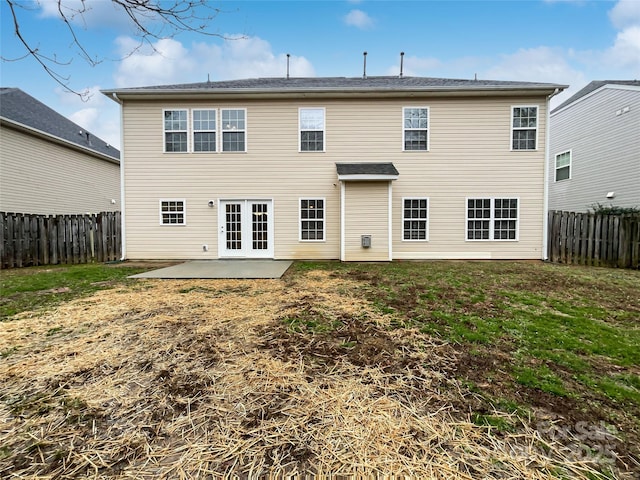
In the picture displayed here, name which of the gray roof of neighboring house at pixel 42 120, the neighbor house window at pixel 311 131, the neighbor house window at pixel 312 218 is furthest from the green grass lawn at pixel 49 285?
the gray roof of neighboring house at pixel 42 120

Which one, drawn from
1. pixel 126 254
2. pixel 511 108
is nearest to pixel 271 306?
pixel 126 254

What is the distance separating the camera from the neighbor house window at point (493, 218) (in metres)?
10.2

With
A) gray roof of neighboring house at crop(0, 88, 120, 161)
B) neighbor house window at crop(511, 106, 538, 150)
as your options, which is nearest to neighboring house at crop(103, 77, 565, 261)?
neighbor house window at crop(511, 106, 538, 150)

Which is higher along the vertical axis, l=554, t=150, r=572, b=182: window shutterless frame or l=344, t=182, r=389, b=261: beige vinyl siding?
l=554, t=150, r=572, b=182: window shutterless frame

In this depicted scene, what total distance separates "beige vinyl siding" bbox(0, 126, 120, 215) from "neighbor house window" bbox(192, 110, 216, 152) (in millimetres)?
7360

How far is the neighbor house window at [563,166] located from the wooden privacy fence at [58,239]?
19.5m

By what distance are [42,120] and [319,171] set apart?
13294mm

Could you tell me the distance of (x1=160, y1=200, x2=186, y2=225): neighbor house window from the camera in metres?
10.4

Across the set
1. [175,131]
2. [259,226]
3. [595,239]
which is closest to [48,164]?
[175,131]

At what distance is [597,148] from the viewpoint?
12.5m

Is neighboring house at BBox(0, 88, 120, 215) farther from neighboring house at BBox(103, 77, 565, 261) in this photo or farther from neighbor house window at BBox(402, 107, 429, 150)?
neighbor house window at BBox(402, 107, 429, 150)

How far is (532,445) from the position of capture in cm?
179

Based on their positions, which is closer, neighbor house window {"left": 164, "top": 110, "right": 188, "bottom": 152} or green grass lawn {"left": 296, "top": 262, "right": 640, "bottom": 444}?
green grass lawn {"left": 296, "top": 262, "right": 640, "bottom": 444}

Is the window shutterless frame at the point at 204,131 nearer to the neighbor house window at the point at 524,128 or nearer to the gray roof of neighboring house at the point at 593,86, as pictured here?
the neighbor house window at the point at 524,128
